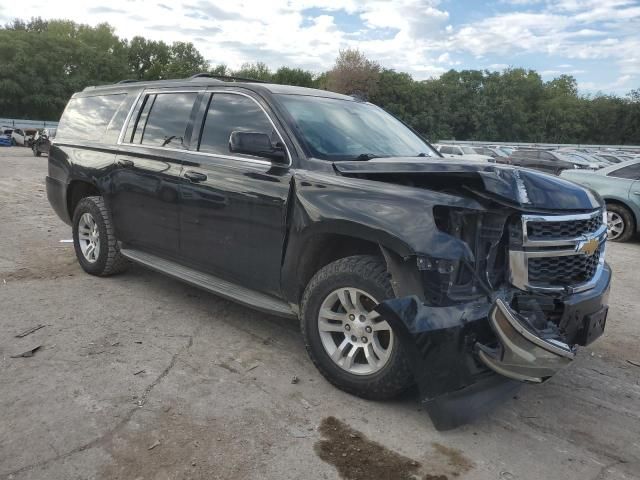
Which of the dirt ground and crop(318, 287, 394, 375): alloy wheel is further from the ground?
crop(318, 287, 394, 375): alloy wheel

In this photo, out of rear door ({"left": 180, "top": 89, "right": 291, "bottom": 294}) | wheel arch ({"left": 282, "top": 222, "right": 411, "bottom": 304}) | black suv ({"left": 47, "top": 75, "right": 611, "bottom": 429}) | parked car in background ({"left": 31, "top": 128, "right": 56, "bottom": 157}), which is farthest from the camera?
parked car in background ({"left": 31, "top": 128, "right": 56, "bottom": 157})

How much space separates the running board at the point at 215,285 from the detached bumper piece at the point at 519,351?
1.45 m

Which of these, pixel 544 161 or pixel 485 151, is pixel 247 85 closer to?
pixel 544 161

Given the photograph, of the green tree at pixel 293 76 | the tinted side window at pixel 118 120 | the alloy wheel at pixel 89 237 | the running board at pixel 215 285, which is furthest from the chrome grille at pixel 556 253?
the green tree at pixel 293 76

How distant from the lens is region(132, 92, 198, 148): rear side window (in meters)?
4.61

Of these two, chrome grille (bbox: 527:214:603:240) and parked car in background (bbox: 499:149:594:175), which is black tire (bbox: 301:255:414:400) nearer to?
chrome grille (bbox: 527:214:603:240)

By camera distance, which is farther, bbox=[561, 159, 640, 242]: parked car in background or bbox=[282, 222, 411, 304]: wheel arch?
bbox=[561, 159, 640, 242]: parked car in background

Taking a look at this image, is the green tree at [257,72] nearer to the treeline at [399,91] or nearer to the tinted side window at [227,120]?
the treeline at [399,91]

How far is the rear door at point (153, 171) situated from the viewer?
455cm

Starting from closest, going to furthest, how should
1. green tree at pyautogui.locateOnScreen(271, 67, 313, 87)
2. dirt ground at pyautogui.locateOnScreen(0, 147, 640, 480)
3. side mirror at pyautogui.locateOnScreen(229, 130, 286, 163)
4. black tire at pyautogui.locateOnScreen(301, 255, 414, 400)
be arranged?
1. dirt ground at pyautogui.locateOnScreen(0, 147, 640, 480)
2. black tire at pyautogui.locateOnScreen(301, 255, 414, 400)
3. side mirror at pyautogui.locateOnScreen(229, 130, 286, 163)
4. green tree at pyautogui.locateOnScreen(271, 67, 313, 87)

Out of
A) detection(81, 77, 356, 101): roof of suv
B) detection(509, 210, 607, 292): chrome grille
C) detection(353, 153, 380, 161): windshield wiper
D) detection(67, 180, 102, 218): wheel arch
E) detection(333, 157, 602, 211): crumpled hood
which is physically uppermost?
detection(81, 77, 356, 101): roof of suv

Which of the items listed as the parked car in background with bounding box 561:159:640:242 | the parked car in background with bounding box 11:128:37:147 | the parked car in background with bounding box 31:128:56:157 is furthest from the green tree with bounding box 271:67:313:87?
the parked car in background with bounding box 561:159:640:242

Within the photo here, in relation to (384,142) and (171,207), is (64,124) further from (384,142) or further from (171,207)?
(384,142)

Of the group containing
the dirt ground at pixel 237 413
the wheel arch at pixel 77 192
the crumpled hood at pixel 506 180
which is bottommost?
the dirt ground at pixel 237 413
